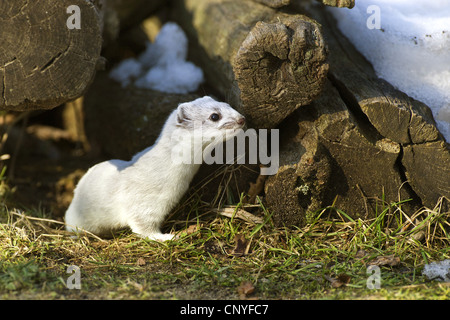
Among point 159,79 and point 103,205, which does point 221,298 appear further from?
point 159,79

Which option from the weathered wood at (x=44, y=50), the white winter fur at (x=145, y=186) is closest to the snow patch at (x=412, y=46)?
the white winter fur at (x=145, y=186)

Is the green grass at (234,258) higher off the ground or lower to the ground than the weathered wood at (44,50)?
lower

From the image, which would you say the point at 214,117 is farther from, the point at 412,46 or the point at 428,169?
the point at 412,46

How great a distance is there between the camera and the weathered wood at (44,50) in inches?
136

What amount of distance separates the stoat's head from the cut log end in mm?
183

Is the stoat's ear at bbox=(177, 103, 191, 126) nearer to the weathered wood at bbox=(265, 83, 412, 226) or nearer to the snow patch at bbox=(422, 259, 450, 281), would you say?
the weathered wood at bbox=(265, 83, 412, 226)

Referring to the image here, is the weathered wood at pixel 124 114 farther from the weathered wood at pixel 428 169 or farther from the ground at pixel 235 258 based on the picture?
the weathered wood at pixel 428 169

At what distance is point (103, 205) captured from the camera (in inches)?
170

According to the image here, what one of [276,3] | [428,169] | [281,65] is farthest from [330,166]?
[276,3]

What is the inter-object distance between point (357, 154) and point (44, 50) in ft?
8.34

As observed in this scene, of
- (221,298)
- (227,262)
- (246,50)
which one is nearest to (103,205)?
(227,262)

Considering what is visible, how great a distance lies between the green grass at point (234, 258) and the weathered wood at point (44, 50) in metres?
1.25

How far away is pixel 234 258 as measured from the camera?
3.90m
